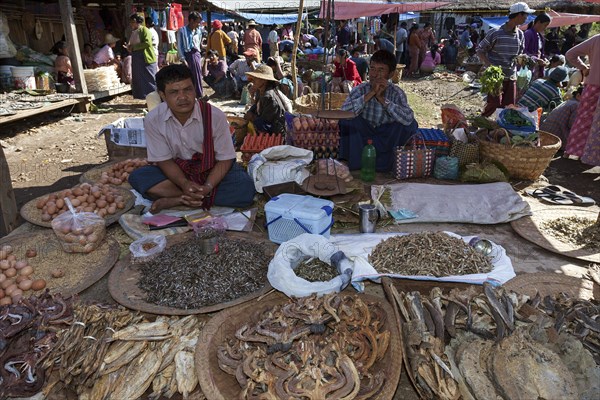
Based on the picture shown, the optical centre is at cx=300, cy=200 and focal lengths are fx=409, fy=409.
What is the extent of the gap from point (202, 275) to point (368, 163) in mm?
2494

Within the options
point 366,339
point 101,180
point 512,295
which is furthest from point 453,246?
point 101,180

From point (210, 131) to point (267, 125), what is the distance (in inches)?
88.9

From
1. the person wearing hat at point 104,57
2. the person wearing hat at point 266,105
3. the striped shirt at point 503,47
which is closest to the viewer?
the person wearing hat at point 266,105

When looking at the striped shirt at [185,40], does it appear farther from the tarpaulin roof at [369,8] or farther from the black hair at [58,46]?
the tarpaulin roof at [369,8]

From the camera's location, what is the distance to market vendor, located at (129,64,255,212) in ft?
11.7

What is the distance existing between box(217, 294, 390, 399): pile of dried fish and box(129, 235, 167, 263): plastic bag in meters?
1.02

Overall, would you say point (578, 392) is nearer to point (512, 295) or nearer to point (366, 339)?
point (512, 295)

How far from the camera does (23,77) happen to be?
899 centimetres

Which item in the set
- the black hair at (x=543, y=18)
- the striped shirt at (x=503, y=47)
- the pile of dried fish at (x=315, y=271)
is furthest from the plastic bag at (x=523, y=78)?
the pile of dried fish at (x=315, y=271)

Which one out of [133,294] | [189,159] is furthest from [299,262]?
[189,159]

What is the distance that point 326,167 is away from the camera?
4.15m

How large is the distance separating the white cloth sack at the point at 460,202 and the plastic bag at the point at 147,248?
6.61ft

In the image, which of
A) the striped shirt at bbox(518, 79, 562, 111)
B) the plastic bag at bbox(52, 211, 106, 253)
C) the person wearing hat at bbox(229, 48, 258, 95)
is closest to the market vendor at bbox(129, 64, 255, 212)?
the plastic bag at bbox(52, 211, 106, 253)

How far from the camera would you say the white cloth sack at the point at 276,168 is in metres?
4.09
